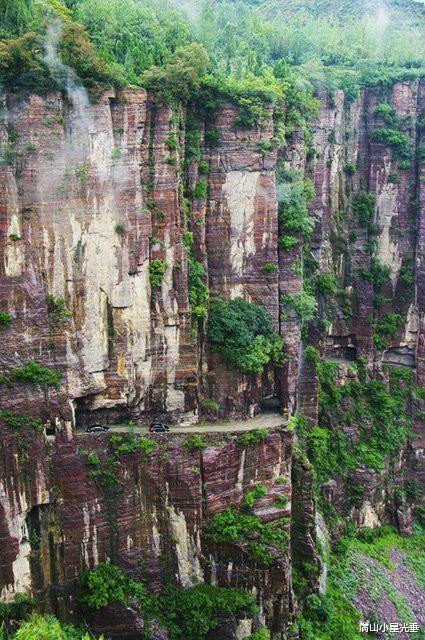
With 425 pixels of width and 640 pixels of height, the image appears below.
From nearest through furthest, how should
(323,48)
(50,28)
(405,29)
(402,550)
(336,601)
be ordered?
(50,28)
(336,601)
(402,550)
(323,48)
(405,29)

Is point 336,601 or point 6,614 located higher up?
point 6,614

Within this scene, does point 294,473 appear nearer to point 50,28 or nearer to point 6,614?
point 6,614

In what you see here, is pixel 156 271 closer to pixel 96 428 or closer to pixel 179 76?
pixel 96 428

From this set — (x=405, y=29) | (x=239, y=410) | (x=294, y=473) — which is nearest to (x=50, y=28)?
(x=239, y=410)

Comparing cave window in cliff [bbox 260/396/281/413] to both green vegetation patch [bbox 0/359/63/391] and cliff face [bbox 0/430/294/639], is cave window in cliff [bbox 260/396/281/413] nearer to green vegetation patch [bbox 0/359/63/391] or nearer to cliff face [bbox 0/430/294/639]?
cliff face [bbox 0/430/294/639]

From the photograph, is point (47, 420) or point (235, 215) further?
point (235, 215)

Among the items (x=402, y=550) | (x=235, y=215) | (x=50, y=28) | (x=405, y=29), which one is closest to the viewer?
(x=50, y=28)

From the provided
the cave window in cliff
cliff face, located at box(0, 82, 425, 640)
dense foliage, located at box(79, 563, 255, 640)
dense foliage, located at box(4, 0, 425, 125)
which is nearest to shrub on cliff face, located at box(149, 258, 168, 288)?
cliff face, located at box(0, 82, 425, 640)

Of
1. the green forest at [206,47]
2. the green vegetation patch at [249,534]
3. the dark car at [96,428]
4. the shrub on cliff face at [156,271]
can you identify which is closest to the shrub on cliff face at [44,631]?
the green vegetation patch at [249,534]
